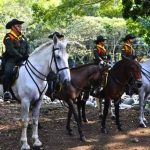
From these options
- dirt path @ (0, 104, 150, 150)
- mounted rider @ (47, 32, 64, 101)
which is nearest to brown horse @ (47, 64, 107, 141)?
mounted rider @ (47, 32, 64, 101)

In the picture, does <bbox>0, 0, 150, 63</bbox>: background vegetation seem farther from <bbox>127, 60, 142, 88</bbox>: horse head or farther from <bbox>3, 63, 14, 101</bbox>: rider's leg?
<bbox>3, 63, 14, 101</bbox>: rider's leg

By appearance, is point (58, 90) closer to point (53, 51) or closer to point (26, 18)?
point (53, 51)

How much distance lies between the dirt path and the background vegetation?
10.8 feet

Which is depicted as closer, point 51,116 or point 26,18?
point 51,116

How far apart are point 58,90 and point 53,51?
2178 mm

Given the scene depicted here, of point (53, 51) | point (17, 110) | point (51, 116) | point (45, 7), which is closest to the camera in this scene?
point (53, 51)

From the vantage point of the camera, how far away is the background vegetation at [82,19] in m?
14.4

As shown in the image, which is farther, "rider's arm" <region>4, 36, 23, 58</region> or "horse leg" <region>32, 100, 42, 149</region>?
"horse leg" <region>32, 100, 42, 149</region>

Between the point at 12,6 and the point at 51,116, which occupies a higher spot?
the point at 12,6

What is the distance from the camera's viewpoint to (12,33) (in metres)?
8.65

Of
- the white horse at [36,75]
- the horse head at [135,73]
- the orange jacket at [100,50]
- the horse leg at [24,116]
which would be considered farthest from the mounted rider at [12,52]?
the orange jacket at [100,50]

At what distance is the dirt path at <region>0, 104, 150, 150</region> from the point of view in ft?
29.6

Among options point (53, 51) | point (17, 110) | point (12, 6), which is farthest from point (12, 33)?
point (12, 6)

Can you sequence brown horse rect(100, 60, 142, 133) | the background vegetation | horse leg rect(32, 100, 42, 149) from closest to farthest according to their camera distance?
horse leg rect(32, 100, 42, 149)
brown horse rect(100, 60, 142, 133)
the background vegetation
